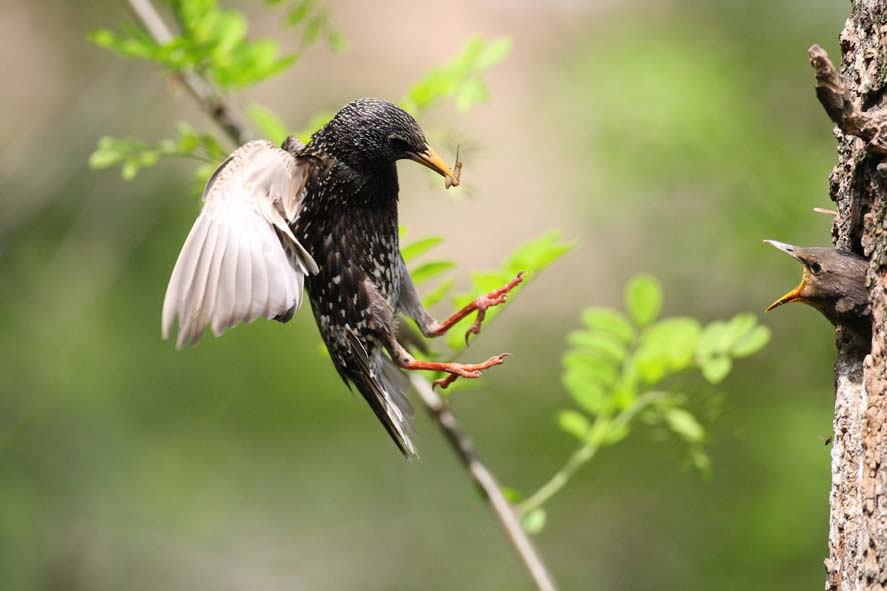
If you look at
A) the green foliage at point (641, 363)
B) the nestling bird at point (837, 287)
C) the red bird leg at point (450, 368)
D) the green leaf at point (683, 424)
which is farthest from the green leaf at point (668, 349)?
the nestling bird at point (837, 287)

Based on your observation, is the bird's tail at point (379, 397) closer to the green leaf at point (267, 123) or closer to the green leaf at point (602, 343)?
the green leaf at point (602, 343)

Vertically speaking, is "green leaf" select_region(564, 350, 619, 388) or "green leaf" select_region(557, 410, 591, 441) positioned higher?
"green leaf" select_region(564, 350, 619, 388)

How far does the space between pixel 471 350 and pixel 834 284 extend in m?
4.92

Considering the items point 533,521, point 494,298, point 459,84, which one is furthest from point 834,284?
point 459,84

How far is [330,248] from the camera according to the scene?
2301 millimetres

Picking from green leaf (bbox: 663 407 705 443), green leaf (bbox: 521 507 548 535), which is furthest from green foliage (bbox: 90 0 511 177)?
green leaf (bbox: 521 507 548 535)

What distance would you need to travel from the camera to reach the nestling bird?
1757mm

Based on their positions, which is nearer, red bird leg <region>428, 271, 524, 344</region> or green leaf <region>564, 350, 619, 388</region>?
red bird leg <region>428, 271, 524, 344</region>

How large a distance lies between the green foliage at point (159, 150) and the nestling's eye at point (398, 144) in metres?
0.70

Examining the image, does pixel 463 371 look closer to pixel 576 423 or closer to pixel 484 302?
pixel 484 302

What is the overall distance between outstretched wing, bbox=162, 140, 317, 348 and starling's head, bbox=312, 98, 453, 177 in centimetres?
14

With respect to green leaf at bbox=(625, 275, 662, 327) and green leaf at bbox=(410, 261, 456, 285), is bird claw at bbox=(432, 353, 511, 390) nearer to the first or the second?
green leaf at bbox=(410, 261, 456, 285)

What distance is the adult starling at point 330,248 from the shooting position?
1.83 metres

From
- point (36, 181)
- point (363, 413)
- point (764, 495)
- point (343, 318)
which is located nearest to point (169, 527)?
point (363, 413)
